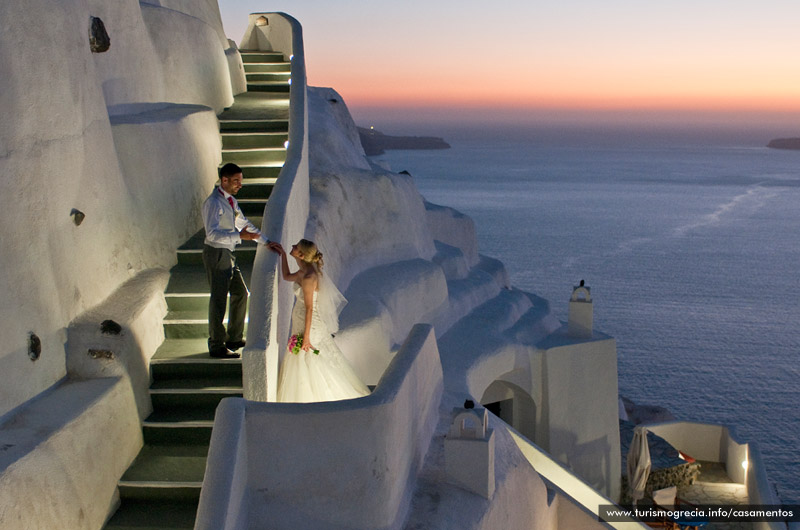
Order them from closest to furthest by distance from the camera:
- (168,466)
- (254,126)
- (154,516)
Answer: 1. (154,516)
2. (168,466)
3. (254,126)

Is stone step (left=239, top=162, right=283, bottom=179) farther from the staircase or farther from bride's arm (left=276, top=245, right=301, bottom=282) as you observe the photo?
bride's arm (left=276, top=245, right=301, bottom=282)

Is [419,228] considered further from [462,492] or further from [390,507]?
[390,507]

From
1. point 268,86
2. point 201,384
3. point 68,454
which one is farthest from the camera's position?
point 268,86

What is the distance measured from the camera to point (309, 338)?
826 centimetres

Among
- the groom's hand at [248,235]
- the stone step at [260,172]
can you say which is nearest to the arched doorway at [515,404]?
the stone step at [260,172]

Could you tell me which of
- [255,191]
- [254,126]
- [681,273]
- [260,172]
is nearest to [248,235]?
[255,191]

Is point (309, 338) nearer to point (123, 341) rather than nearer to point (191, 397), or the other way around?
point (191, 397)

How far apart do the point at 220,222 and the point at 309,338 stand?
147 cm

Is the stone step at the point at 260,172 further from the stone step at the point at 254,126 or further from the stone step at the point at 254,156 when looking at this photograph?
the stone step at the point at 254,126

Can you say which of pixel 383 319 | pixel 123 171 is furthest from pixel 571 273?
pixel 123 171

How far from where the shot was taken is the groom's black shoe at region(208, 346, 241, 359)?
8297 mm

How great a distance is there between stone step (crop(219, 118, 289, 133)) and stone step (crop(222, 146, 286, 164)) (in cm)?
54

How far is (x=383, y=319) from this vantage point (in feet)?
44.3

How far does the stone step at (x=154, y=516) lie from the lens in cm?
704
